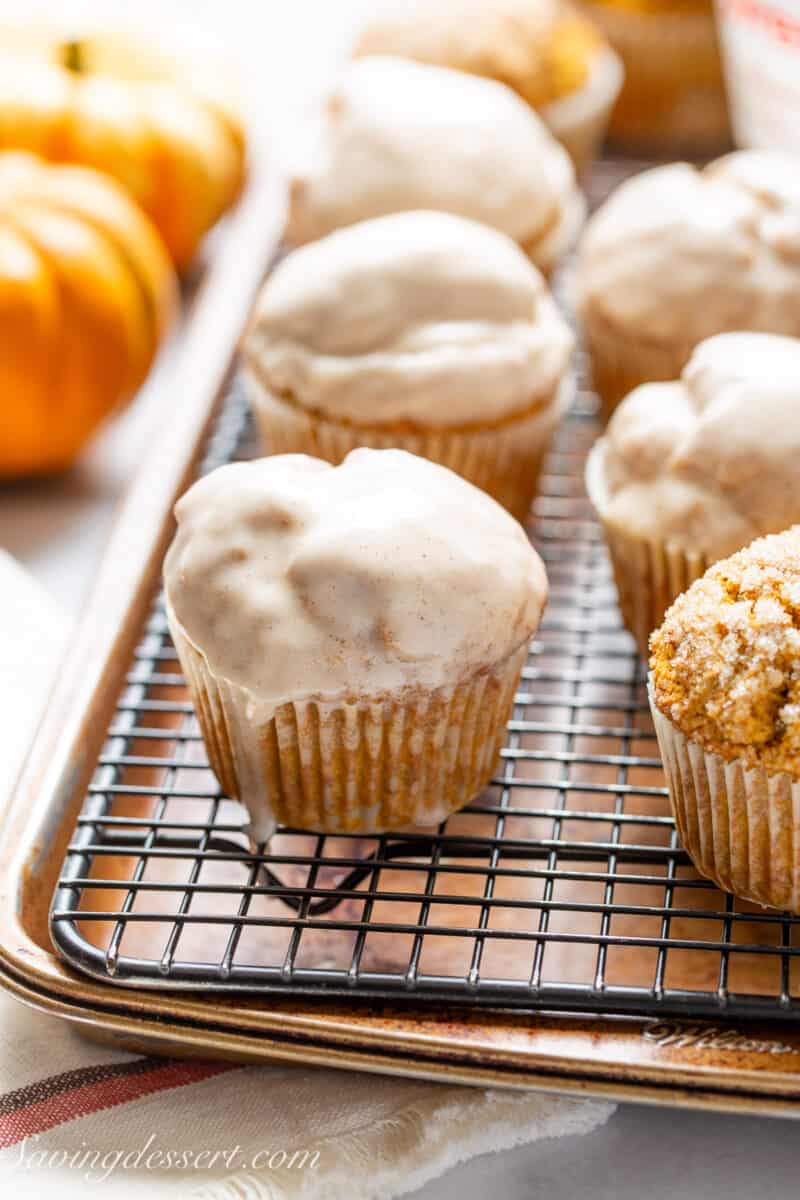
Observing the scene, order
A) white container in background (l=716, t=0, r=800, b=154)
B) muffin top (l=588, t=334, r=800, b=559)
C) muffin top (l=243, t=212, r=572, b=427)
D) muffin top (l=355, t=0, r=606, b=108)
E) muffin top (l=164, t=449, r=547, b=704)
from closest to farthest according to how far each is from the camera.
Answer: muffin top (l=164, t=449, r=547, b=704) < muffin top (l=588, t=334, r=800, b=559) < muffin top (l=243, t=212, r=572, b=427) < white container in background (l=716, t=0, r=800, b=154) < muffin top (l=355, t=0, r=606, b=108)

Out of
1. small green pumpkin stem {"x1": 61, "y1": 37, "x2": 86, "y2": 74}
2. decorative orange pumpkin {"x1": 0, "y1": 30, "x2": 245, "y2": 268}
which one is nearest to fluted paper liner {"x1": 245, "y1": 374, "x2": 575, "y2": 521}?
decorative orange pumpkin {"x1": 0, "y1": 30, "x2": 245, "y2": 268}

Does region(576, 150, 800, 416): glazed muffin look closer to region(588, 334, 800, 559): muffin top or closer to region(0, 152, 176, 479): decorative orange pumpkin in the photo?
region(588, 334, 800, 559): muffin top

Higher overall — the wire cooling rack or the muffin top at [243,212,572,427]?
the muffin top at [243,212,572,427]

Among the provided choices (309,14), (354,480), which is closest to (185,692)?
(354,480)

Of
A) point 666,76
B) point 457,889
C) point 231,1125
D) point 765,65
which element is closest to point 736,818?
point 457,889

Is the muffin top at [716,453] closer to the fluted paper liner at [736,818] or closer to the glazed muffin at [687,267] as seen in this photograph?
the glazed muffin at [687,267]

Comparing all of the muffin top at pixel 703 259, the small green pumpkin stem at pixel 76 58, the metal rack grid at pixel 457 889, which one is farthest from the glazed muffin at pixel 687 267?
the small green pumpkin stem at pixel 76 58
